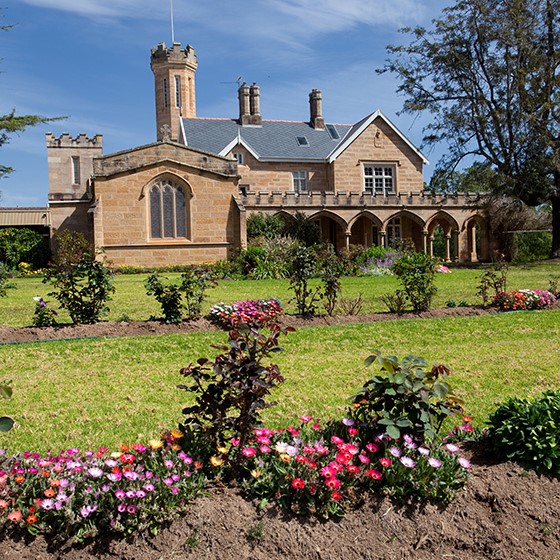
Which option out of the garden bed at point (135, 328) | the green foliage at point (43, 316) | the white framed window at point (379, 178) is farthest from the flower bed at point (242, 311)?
the white framed window at point (379, 178)

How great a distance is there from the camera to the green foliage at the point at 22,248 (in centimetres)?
2795

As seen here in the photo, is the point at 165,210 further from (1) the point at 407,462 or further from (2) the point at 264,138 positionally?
(1) the point at 407,462

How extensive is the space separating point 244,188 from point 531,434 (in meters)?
29.0

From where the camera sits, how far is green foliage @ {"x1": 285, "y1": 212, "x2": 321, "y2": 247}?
2958cm

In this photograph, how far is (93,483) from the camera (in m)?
2.94

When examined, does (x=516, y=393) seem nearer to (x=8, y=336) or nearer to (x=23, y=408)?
(x=23, y=408)

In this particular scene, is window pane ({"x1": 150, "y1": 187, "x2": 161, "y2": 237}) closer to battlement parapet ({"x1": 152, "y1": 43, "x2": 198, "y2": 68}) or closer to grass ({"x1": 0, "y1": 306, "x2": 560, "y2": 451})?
grass ({"x1": 0, "y1": 306, "x2": 560, "y2": 451})

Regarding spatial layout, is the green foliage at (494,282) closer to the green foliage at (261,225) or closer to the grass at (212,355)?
the grass at (212,355)

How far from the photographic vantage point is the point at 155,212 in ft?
88.7

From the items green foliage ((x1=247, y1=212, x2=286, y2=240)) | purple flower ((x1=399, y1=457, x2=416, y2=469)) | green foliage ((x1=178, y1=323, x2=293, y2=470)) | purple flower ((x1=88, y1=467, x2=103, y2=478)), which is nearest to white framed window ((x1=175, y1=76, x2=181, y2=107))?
green foliage ((x1=247, y1=212, x2=286, y2=240))

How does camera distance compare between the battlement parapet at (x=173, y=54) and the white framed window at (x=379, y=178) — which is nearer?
the white framed window at (x=379, y=178)

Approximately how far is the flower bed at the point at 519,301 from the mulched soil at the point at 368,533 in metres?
7.92

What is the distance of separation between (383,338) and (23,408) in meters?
4.93

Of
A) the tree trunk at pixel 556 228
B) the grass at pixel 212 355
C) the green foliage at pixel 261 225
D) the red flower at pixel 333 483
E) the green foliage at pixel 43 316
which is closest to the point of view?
the red flower at pixel 333 483
